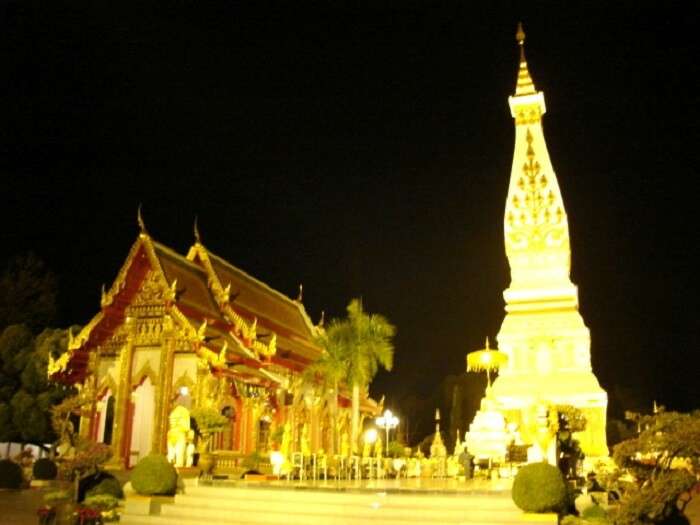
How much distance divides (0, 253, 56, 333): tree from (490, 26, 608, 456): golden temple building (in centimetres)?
2130

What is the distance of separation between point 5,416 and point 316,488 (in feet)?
57.6

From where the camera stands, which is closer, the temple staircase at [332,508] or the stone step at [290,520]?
the stone step at [290,520]

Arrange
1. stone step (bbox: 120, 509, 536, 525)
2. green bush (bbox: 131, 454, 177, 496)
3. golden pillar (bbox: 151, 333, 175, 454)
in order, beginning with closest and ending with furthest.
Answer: stone step (bbox: 120, 509, 536, 525), green bush (bbox: 131, 454, 177, 496), golden pillar (bbox: 151, 333, 175, 454)

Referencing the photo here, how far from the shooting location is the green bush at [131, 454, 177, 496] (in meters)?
12.8

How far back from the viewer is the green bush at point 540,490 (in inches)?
403

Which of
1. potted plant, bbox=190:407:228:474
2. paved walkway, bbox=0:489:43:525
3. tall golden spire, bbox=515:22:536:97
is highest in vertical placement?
tall golden spire, bbox=515:22:536:97

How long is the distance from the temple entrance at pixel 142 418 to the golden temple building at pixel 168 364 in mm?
34

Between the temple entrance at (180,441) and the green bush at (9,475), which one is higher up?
the temple entrance at (180,441)

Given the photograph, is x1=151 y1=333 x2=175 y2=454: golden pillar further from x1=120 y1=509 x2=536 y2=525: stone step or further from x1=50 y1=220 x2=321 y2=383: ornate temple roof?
x1=120 y1=509 x2=536 y2=525: stone step

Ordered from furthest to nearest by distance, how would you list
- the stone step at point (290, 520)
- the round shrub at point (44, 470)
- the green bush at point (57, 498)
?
the round shrub at point (44, 470)
the green bush at point (57, 498)
the stone step at point (290, 520)

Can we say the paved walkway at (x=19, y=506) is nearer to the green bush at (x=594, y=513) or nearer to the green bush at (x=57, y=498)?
the green bush at (x=57, y=498)

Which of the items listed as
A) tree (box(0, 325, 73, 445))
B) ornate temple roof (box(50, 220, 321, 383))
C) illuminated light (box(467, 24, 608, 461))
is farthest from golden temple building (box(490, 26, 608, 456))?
tree (box(0, 325, 73, 445))

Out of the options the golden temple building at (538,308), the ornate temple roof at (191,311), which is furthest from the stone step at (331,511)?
the golden temple building at (538,308)

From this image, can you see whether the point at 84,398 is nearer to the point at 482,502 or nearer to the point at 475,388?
the point at 482,502
